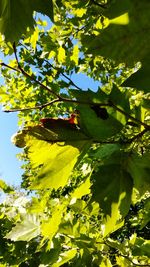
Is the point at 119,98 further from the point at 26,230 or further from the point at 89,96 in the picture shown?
the point at 26,230

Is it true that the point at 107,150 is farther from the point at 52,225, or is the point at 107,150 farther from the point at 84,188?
the point at 52,225

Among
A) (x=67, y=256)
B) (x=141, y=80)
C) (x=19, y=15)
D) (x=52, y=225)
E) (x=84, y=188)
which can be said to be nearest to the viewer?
(x=141, y=80)

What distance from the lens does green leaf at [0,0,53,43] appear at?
0.94 meters

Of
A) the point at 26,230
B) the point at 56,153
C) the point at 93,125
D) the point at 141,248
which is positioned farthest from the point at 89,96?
the point at 26,230

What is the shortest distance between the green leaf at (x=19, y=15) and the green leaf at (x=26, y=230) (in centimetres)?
150

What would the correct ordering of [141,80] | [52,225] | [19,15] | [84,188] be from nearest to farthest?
[141,80] < [19,15] < [84,188] < [52,225]

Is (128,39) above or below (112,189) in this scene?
above

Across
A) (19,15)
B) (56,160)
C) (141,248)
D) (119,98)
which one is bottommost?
(141,248)

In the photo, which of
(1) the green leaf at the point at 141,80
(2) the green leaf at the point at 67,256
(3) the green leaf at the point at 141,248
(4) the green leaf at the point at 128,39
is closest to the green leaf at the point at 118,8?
(4) the green leaf at the point at 128,39

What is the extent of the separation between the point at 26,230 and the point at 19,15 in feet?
5.55

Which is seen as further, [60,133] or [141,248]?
[141,248]

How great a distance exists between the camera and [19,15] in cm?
96

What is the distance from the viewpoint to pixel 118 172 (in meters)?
1.03

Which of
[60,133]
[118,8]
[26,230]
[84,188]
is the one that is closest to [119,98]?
[60,133]
